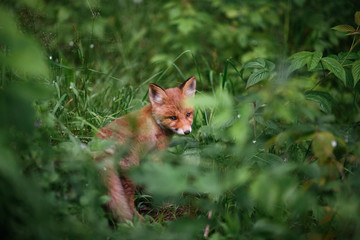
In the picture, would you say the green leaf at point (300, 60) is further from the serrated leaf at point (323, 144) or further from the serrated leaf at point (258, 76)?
the serrated leaf at point (323, 144)

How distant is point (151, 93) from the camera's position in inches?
119

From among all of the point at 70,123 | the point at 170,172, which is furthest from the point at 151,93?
the point at 170,172

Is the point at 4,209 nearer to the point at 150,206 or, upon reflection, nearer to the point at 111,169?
the point at 111,169

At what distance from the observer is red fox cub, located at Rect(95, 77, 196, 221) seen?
2.21 meters

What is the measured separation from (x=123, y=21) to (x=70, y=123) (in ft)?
12.0

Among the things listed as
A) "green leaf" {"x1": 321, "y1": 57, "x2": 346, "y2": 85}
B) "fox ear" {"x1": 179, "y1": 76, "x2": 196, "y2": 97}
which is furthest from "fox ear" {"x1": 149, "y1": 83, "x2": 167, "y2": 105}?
"green leaf" {"x1": 321, "y1": 57, "x2": 346, "y2": 85}

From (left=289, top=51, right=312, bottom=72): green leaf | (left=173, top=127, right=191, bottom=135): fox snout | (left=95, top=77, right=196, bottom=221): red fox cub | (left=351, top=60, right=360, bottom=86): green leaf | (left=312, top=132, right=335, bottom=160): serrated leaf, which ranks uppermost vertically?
(left=289, top=51, right=312, bottom=72): green leaf

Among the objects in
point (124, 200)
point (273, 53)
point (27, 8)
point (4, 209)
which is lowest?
point (273, 53)

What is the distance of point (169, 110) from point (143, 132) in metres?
0.37

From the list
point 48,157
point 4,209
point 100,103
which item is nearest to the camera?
point 4,209

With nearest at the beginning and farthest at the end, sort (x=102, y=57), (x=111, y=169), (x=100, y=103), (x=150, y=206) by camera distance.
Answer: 1. (x=111, y=169)
2. (x=150, y=206)
3. (x=100, y=103)
4. (x=102, y=57)

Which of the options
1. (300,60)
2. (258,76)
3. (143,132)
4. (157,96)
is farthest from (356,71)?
(143,132)

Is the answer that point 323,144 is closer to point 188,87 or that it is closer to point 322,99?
point 322,99

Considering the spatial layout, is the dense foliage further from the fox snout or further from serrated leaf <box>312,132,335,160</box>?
the fox snout
